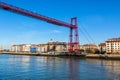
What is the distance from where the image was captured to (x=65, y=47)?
103 metres

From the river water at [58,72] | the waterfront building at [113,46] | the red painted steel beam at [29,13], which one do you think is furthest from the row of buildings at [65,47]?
the river water at [58,72]

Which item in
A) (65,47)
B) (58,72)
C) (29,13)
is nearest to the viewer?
(58,72)

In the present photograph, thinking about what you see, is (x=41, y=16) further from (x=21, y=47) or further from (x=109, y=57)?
(x=21, y=47)

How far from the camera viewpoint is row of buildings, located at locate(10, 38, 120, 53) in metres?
69.3

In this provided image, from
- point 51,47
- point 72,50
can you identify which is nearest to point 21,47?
point 51,47

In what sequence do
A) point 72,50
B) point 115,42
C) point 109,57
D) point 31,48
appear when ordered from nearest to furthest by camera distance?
1. point 109,57
2. point 72,50
3. point 115,42
4. point 31,48

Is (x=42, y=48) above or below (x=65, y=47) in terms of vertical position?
below

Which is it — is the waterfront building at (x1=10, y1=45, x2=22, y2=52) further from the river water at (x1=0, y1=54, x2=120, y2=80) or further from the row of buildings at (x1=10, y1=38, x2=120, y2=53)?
the river water at (x1=0, y1=54, x2=120, y2=80)

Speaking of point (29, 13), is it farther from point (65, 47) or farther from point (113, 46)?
point (65, 47)

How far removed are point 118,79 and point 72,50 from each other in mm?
35735

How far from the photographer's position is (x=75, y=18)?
165 ft


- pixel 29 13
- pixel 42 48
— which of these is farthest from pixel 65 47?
pixel 29 13

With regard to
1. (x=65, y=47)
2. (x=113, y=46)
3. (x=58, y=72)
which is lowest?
(x=58, y=72)

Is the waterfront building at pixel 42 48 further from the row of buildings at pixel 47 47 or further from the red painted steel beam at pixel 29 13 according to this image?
the red painted steel beam at pixel 29 13
